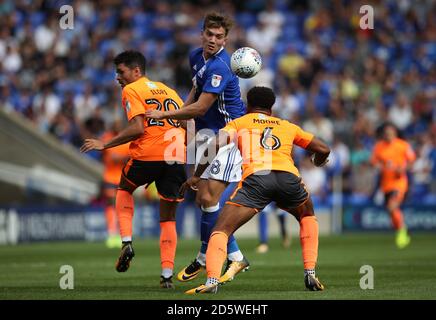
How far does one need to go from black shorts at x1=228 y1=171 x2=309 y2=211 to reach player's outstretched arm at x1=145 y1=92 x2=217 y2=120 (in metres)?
1.11

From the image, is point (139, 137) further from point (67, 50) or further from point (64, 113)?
point (67, 50)

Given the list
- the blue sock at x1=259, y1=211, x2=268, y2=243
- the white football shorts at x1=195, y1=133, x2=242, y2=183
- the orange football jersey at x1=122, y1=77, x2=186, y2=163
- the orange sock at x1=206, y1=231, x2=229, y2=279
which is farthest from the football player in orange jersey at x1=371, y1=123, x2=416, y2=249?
the orange sock at x1=206, y1=231, x2=229, y2=279

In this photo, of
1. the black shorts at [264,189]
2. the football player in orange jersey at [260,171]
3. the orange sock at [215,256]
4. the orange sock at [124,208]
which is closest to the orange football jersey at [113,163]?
the orange sock at [124,208]

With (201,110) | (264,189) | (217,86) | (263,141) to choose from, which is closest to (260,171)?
(264,189)

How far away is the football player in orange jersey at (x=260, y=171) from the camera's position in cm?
1009

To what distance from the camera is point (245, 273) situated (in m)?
13.6

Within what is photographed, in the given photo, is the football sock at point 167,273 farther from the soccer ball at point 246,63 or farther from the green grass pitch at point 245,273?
the soccer ball at point 246,63

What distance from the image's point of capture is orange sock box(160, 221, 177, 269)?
37.4 feet

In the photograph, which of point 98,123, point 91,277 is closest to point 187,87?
point 98,123

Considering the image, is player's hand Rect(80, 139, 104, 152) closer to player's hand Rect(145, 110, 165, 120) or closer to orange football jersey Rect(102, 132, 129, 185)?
player's hand Rect(145, 110, 165, 120)

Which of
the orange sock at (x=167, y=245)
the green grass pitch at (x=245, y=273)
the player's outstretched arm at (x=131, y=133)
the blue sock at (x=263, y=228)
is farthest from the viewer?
the blue sock at (x=263, y=228)

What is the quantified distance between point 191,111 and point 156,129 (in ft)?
2.80

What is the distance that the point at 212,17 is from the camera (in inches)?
442

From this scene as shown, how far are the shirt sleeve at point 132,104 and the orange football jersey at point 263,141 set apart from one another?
1.46m
